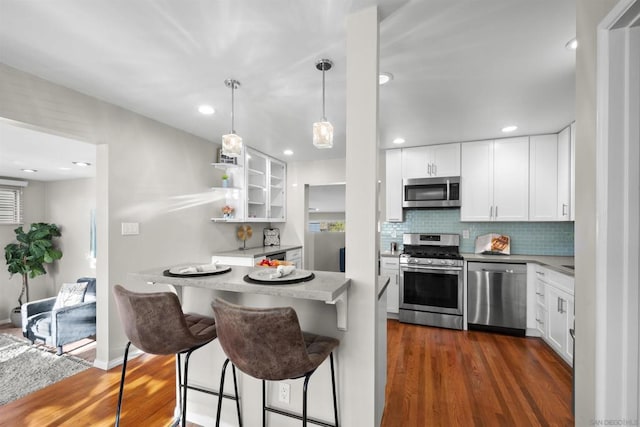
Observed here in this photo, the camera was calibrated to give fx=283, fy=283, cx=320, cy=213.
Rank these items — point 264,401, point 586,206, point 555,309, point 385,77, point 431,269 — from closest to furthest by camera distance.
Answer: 1. point 586,206
2. point 264,401
3. point 385,77
4. point 555,309
5. point 431,269

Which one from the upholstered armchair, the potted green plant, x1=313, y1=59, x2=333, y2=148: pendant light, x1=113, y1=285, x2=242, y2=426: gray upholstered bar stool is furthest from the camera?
the potted green plant

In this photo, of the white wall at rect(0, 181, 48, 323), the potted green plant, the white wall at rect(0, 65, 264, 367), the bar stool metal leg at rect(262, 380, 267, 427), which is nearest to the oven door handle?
the bar stool metal leg at rect(262, 380, 267, 427)

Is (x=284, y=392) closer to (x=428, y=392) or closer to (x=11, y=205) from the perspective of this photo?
(x=428, y=392)

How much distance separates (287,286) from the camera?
1.35 metres

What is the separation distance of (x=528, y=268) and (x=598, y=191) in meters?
2.86

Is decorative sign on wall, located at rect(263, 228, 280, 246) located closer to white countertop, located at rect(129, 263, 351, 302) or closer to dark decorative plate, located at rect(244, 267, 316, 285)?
white countertop, located at rect(129, 263, 351, 302)

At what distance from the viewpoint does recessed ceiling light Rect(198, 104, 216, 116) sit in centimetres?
265

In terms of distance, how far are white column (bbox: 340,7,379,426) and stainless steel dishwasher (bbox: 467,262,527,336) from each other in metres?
2.58

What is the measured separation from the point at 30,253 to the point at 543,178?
756 cm

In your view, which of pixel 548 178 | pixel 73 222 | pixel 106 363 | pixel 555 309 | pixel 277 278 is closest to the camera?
pixel 277 278

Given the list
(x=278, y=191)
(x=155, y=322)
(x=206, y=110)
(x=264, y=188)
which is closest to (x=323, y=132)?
(x=155, y=322)

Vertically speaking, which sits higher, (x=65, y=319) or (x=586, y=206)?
(x=586, y=206)

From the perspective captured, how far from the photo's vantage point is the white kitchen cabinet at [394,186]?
4.12 meters

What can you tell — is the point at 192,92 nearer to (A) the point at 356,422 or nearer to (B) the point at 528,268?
(A) the point at 356,422
